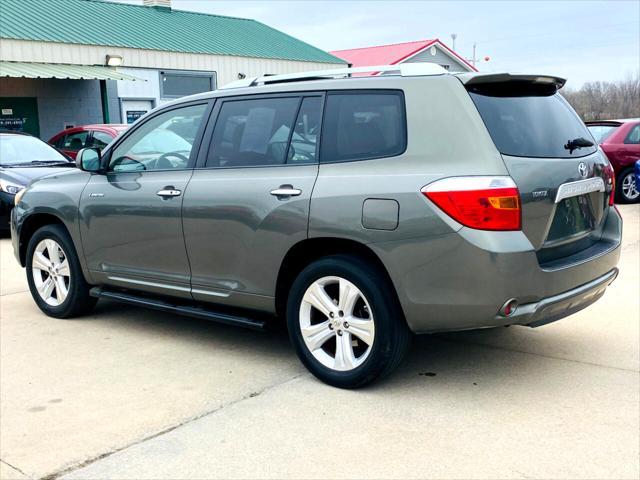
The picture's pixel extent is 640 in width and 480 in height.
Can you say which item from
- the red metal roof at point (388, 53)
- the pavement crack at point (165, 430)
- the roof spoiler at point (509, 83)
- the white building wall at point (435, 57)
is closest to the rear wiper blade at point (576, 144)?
the roof spoiler at point (509, 83)

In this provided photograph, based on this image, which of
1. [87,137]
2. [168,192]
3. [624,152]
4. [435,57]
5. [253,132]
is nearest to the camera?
[253,132]

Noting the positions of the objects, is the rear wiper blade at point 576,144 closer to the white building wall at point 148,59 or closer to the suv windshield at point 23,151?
the suv windshield at point 23,151

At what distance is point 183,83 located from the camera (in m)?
24.1

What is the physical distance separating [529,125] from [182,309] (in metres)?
2.57

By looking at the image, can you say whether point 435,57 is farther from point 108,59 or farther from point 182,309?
point 182,309

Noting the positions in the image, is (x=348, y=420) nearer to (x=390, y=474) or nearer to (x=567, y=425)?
(x=390, y=474)

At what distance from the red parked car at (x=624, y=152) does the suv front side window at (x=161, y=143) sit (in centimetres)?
1009

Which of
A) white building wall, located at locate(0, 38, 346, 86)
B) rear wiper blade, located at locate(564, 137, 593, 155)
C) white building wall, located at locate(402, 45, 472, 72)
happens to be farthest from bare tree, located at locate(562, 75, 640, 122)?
rear wiper blade, located at locate(564, 137, 593, 155)

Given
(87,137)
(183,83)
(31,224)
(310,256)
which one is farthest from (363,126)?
(183,83)

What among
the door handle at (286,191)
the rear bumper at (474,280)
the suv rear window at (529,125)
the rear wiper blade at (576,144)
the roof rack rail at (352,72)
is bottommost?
the rear bumper at (474,280)

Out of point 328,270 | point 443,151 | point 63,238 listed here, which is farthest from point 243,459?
point 63,238

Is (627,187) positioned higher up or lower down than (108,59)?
lower down

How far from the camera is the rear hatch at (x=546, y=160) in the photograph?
3.84 m

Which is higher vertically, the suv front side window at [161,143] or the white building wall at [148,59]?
the white building wall at [148,59]
